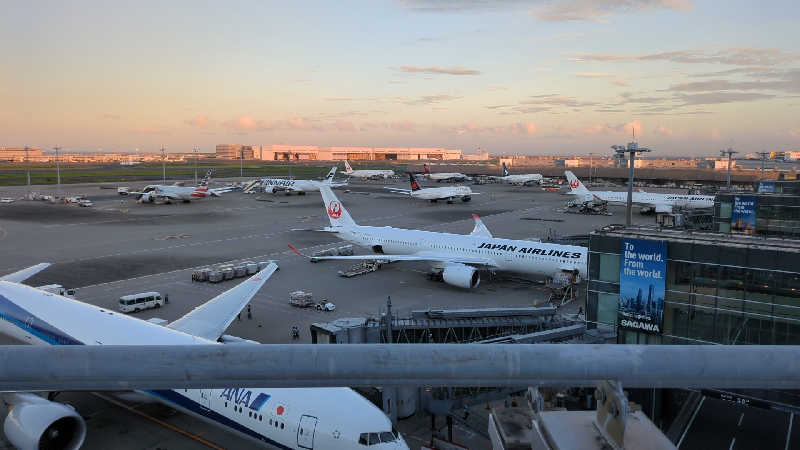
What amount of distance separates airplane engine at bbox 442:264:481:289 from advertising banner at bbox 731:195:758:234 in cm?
2336

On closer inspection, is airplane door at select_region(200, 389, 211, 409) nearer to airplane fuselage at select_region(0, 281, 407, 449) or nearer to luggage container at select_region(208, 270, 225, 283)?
airplane fuselage at select_region(0, 281, 407, 449)

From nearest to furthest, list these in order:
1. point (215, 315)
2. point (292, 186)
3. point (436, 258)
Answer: point (215, 315)
point (436, 258)
point (292, 186)

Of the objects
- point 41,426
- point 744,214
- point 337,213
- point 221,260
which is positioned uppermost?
point 744,214

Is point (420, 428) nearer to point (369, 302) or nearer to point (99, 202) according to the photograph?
point (369, 302)

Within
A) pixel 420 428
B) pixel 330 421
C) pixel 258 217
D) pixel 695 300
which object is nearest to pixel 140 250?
pixel 258 217

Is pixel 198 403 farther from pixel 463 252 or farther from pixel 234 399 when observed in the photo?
pixel 463 252

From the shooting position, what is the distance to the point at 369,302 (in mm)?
41469

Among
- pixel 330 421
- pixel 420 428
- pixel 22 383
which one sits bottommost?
pixel 420 428

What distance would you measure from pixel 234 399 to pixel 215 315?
9422 mm

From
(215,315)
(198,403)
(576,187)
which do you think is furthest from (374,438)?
(576,187)

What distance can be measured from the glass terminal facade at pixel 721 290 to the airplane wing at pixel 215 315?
58.8 ft

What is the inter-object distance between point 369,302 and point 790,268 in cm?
2686

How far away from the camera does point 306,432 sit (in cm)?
1673

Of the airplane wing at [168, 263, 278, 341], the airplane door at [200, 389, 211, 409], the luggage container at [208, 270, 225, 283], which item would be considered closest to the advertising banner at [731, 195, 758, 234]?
the airplane wing at [168, 263, 278, 341]
